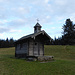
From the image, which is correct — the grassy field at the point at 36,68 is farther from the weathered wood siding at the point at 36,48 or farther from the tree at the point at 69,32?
the tree at the point at 69,32

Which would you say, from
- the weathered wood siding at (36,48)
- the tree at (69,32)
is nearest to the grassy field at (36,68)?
the weathered wood siding at (36,48)

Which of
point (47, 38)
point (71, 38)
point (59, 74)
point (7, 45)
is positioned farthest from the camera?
point (7, 45)

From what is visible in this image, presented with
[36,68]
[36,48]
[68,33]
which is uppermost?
[68,33]

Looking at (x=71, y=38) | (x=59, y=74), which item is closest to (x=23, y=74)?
(x=59, y=74)

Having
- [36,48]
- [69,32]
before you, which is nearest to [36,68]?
[36,48]

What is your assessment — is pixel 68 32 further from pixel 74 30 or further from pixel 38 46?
pixel 38 46

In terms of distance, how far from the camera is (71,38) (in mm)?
70438

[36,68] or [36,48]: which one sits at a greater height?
[36,48]

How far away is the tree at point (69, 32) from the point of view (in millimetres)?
69875

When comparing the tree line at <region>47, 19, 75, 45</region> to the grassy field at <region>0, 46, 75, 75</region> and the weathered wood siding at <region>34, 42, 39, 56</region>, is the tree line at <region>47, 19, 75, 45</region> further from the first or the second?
the grassy field at <region>0, 46, 75, 75</region>

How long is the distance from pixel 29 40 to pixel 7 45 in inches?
2922

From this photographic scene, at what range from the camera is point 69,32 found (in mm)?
71750

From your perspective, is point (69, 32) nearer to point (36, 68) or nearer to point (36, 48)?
point (36, 48)

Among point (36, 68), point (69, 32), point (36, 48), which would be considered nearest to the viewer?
point (36, 68)
